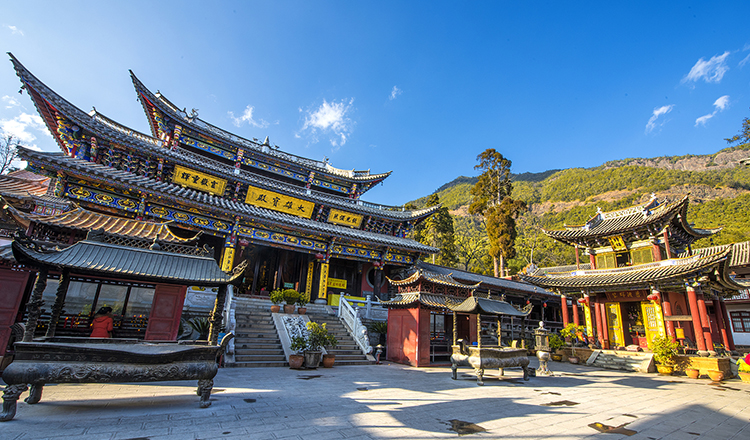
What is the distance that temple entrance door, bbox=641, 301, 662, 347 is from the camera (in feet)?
49.9

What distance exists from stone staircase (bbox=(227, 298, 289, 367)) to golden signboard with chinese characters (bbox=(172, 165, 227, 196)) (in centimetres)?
601

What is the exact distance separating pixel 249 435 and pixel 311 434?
0.78 m

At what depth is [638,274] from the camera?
1487 centimetres

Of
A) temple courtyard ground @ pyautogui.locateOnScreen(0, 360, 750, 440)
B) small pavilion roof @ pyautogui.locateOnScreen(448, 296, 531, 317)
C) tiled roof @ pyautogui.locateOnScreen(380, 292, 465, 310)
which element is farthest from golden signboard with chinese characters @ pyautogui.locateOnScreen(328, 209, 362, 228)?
temple courtyard ground @ pyautogui.locateOnScreen(0, 360, 750, 440)

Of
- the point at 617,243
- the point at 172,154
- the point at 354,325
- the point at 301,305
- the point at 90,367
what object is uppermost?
the point at 172,154

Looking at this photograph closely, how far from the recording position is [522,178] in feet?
372

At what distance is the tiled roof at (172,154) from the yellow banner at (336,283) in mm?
4306

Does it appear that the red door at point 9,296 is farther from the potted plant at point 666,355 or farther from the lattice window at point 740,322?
the lattice window at point 740,322

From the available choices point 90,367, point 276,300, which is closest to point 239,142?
point 276,300

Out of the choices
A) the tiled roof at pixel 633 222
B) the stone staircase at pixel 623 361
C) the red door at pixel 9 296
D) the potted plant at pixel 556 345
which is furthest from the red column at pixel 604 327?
the red door at pixel 9 296

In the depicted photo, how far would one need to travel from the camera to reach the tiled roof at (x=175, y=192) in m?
11.2

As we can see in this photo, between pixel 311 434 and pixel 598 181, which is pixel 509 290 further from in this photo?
pixel 598 181

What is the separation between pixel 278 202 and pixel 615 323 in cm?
1881

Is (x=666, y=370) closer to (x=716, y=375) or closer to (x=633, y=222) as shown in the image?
(x=716, y=375)
